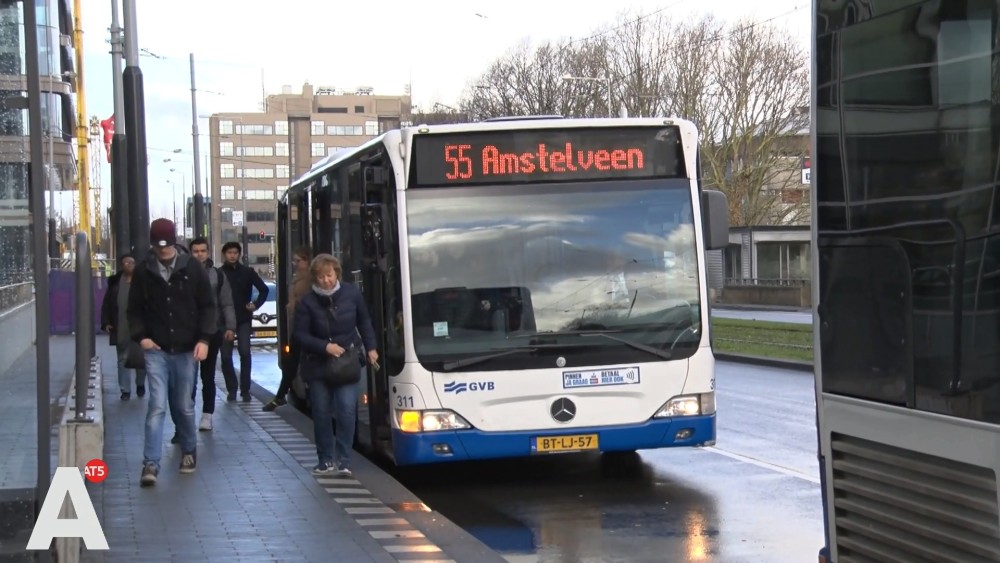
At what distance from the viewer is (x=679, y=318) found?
10562 mm

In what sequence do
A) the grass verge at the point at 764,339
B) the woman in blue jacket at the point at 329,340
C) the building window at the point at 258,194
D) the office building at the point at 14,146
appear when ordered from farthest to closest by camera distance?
the building window at the point at 258,194
the grass verge at the point at 764,339
the woman in blue jacket at the point at 329,340
the office building at the point at 14,146

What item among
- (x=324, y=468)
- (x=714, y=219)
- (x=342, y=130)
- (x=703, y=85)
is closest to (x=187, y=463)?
(x=324, y=468)

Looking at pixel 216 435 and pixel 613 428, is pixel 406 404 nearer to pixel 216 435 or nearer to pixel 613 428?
pixel 613 428

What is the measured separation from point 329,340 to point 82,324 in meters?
3.34

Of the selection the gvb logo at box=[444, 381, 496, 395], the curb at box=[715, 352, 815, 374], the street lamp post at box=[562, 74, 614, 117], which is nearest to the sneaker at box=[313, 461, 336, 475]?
the gvb logo at box=[444, 381, 496, 395]

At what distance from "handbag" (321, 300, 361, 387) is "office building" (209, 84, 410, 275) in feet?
472

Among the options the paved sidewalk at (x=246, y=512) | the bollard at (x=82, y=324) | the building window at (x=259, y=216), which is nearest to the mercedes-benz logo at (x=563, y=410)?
the paved sidewalk at (x=246, y=512)

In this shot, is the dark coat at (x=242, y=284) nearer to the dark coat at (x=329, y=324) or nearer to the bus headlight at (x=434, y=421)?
the dark coat at (x=329, y=324)

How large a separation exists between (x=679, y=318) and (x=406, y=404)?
220 cm

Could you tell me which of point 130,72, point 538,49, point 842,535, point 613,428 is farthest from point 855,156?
point 538,49

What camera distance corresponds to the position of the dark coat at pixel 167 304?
10094mm

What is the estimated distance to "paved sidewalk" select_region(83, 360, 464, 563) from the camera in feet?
25.1

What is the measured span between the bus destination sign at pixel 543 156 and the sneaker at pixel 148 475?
296cm

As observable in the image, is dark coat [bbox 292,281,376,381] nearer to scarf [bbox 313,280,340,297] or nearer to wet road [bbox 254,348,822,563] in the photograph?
scarf [bbox 313,280,340,297]
